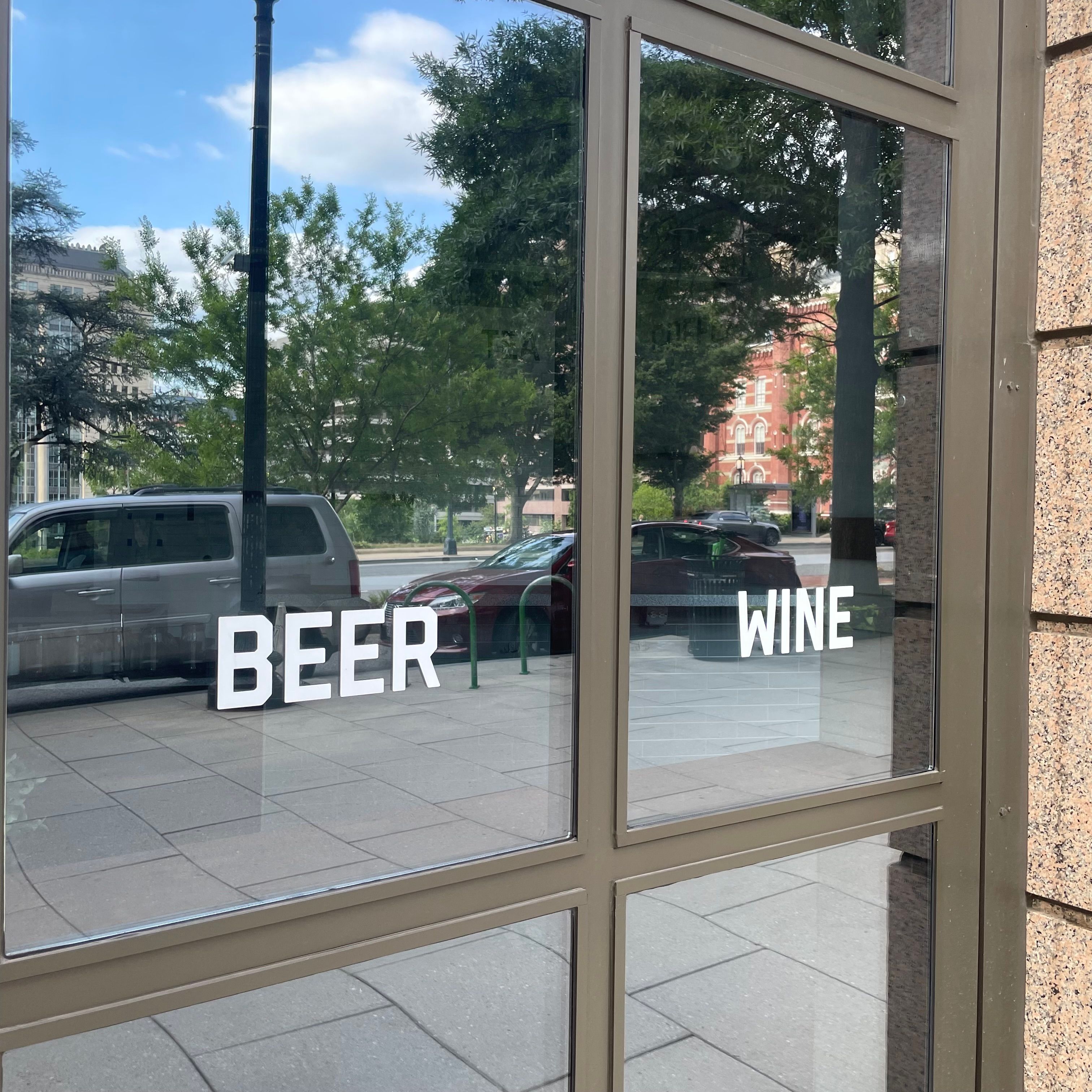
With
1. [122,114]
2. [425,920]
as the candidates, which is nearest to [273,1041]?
[425,920]

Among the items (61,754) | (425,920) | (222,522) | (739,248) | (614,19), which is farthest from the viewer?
(739,248)

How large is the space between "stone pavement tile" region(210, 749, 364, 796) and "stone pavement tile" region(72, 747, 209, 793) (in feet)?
0.14

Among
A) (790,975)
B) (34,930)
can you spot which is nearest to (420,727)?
(34,930)

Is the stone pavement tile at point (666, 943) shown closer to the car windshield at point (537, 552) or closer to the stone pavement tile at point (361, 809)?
the stone pavement tile at point (361, 809)

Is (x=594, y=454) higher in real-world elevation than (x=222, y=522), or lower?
higher

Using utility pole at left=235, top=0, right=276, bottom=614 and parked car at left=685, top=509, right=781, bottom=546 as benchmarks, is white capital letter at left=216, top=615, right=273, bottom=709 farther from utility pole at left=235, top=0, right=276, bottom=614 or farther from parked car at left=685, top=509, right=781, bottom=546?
parked car at left=685, top=509, right=781, bottom=546

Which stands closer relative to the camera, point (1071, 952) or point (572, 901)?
point (572, 901)

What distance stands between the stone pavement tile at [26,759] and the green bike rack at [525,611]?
2.51ft

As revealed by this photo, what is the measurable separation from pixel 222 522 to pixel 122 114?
57 cm

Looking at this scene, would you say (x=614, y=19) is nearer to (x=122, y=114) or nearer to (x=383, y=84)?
(x=383, y=84)

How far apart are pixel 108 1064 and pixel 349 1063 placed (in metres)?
0.40

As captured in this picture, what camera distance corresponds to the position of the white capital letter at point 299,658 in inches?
61.3

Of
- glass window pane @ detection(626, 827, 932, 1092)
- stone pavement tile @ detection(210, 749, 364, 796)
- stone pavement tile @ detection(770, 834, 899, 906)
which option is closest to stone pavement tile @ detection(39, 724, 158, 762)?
stone pavement tile @ detection(210, 749, 364, 796)

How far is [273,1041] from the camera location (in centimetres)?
158
